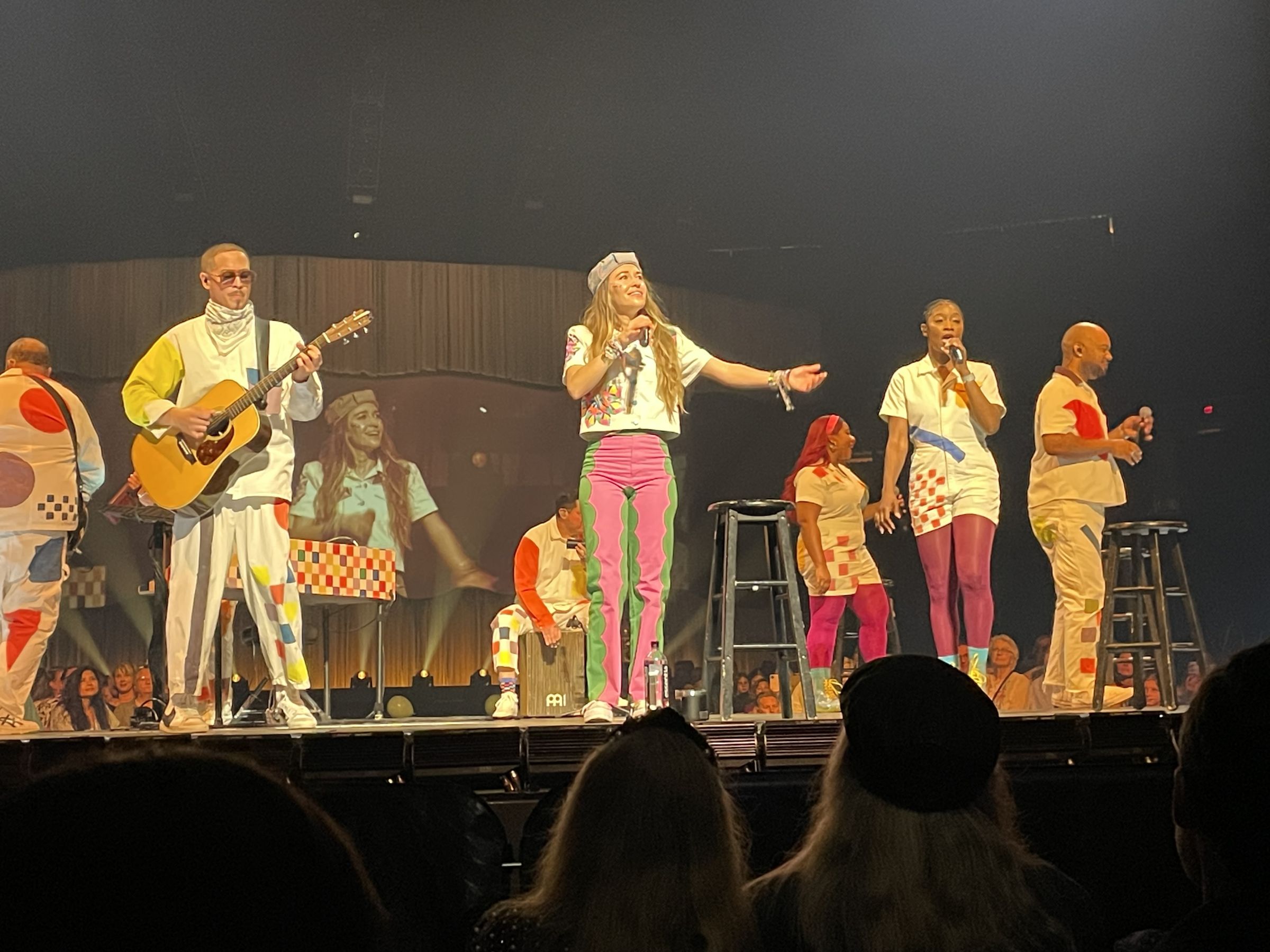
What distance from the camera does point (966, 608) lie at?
6344mm

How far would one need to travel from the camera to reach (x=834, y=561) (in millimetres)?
6871

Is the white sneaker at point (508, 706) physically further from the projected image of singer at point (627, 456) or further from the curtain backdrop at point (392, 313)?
the curtain backdrop at point (392, 313)

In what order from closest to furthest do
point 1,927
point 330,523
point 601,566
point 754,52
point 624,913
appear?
point 1,927 → point 624,913 → point 601,566 → point 330,523 → point 754,52

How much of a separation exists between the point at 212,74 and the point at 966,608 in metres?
5.37

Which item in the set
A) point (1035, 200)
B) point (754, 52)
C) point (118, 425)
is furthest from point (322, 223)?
point (1035, 200)

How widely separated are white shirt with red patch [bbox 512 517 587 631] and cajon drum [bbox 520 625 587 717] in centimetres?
14

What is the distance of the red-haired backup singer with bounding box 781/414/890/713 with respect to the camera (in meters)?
6.78

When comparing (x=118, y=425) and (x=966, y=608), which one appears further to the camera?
(x=118, y=425)

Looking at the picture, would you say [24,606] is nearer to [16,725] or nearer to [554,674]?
[16,725]

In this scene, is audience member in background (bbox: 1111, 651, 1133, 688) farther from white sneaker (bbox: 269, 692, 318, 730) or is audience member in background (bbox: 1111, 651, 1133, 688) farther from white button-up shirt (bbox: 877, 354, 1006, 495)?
white sneaker (bbox: 269, 692, 318, 730)

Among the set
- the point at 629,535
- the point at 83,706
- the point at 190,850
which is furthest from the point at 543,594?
the point at 190,850

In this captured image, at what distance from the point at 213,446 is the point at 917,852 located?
4806 millimetres

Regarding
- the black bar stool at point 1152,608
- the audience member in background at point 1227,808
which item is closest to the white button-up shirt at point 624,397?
the black bar stool at point 1152,608

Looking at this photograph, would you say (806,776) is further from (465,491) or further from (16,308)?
(16,308)
